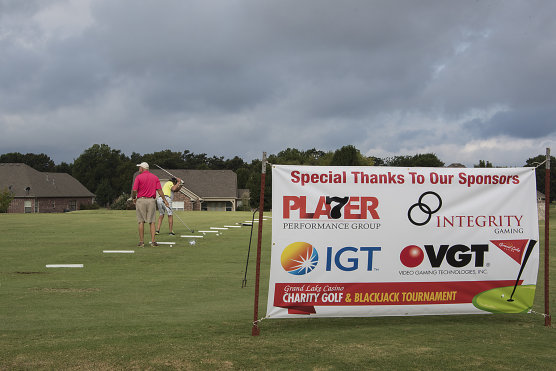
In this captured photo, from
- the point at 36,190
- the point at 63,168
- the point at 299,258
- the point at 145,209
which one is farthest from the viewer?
the point at 63,168

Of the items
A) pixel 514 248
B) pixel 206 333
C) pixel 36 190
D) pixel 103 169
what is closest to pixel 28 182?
pixel 36 190

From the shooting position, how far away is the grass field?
4938 mm

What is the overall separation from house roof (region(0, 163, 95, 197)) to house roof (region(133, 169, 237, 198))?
13225 millimetres

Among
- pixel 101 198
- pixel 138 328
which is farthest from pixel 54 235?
pixel 101 198

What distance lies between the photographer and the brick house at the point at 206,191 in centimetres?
8806

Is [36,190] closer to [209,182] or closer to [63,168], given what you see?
[209,182]

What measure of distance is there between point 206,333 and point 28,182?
8557 cm

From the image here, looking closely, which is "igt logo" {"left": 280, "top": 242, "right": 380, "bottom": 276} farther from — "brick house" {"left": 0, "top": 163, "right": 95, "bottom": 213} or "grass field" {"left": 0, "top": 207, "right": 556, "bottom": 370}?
"brick house" {"left": 0, "top": 163, "right": 95, "bottom": 213}

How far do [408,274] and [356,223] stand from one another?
0.91 meters

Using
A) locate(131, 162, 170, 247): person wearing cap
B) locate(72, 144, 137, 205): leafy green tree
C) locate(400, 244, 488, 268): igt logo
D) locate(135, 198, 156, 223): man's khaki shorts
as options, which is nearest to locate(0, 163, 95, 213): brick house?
locate(72, 144, 137, 205): leafy green tree

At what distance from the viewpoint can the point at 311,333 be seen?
6.07 metres

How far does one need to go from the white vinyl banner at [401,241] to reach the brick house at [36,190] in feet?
273

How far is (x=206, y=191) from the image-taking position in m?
89.9

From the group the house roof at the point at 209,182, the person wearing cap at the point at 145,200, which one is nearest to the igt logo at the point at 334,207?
the person wearing cap at the point at 145,200
